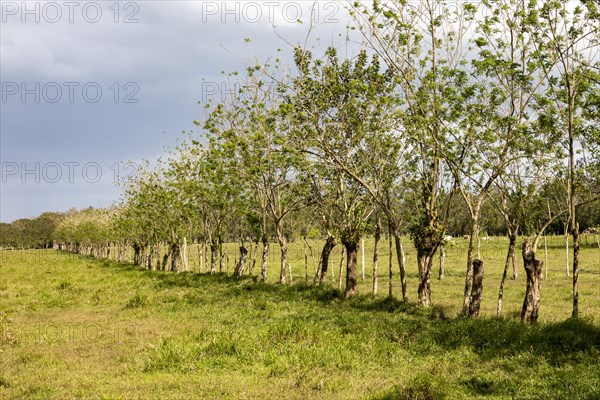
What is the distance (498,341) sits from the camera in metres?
15.8

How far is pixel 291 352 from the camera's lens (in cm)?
1497

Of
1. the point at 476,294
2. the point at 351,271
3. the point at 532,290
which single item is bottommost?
the point at 476,294

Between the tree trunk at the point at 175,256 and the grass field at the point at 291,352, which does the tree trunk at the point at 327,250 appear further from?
the tree trunk at the point at 175,256

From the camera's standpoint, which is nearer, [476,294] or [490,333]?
[490,333]

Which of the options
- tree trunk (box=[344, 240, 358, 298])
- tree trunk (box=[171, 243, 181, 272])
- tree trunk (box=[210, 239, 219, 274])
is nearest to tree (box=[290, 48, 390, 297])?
tree trunk (box=[344, 240, 358, 298])

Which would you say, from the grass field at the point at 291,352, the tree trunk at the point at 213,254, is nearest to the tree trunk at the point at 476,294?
the grass field at the point at 291,352

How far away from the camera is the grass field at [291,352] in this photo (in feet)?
38.4

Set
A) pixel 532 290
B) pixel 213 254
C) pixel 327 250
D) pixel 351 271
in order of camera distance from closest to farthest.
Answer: pixel 532 290 < pixel 351 271 < pixel 327 250 < pixel 213 254

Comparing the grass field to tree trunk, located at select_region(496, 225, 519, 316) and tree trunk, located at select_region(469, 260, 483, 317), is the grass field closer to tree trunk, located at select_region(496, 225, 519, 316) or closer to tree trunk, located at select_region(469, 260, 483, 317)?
tree trunk, located at select_region(469, 260, 483, 317)

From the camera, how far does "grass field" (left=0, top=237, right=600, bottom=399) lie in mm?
11719

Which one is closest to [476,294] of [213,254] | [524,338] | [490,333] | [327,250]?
[490,333]

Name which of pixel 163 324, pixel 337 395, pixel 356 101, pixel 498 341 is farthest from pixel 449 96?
pixel 163 324

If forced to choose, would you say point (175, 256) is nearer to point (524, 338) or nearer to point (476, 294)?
point (476, 294)

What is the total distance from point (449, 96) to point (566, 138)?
18.5 ft
